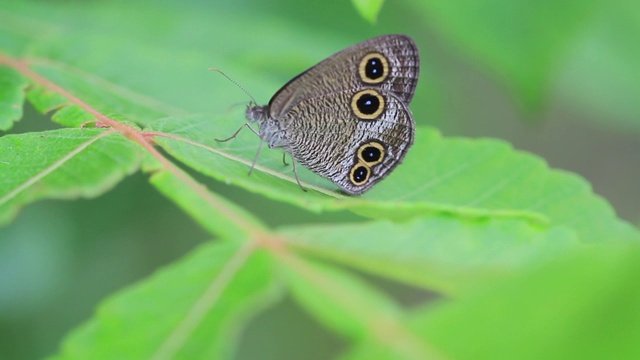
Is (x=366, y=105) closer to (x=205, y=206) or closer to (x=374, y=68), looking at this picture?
(x=374, y=68)

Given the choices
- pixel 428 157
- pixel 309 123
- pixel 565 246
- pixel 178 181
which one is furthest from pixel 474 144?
pixel 178 181

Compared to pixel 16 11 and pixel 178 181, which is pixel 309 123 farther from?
pixel 16 11

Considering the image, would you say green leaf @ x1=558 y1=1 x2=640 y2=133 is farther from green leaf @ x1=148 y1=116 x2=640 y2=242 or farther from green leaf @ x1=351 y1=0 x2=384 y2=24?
green leaf @ x1=351 y1=0 x2=384 y2=24

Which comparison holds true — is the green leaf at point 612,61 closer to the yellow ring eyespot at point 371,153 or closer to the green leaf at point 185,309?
the yellow ring eyespot at point 371,153

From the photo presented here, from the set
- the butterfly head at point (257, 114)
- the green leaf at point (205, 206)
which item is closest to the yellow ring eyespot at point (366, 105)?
the butterfly head at point (257, 114)

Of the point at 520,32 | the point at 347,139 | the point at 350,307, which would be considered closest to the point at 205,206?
the point at 350,307

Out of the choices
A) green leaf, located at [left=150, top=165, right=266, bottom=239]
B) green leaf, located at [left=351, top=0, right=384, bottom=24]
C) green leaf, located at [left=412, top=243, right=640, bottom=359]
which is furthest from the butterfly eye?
green leaf, located at [left=412, top=243, right=640, bottom=359]
